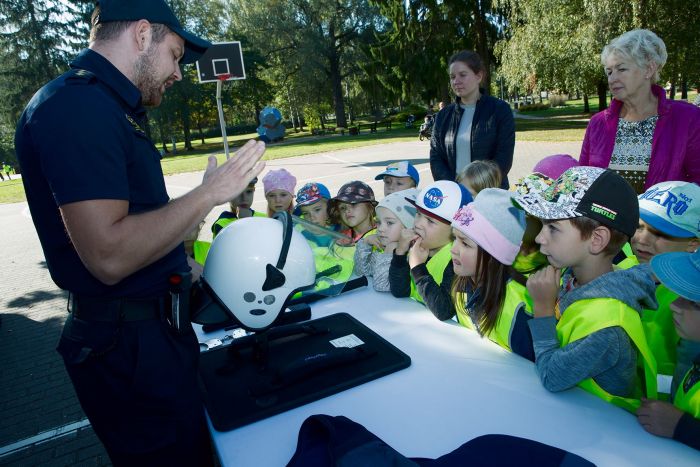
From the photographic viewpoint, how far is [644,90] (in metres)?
2.92

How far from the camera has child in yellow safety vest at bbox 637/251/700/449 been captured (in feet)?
4.49

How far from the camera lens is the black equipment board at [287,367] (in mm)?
1695

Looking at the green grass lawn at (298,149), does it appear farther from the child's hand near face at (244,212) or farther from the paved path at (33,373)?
the child's hand near face at (244,212)

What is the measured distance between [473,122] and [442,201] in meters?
1.88

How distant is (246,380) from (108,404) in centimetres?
51

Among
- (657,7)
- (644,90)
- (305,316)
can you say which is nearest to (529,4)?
(657,7)

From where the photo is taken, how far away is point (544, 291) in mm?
1736

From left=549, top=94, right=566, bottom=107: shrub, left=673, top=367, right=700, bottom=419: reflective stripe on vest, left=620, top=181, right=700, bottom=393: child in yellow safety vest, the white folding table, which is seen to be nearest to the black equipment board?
the white folding table

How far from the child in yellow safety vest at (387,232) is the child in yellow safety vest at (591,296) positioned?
0.94 meters

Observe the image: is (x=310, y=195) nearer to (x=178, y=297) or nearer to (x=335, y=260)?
(x=335, y=260)

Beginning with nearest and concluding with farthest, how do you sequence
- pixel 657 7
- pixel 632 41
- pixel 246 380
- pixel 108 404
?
pixel 108 404, pixel 246 380, pixel 632 41, pixel 657 7

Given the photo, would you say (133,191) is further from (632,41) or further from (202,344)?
(632,41)

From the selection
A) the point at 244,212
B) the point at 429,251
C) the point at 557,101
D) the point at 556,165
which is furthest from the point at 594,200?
the point at 557,101

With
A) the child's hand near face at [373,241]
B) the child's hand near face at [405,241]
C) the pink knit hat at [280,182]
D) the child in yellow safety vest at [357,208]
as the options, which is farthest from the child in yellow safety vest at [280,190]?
the child's hand near face at [405,241]
